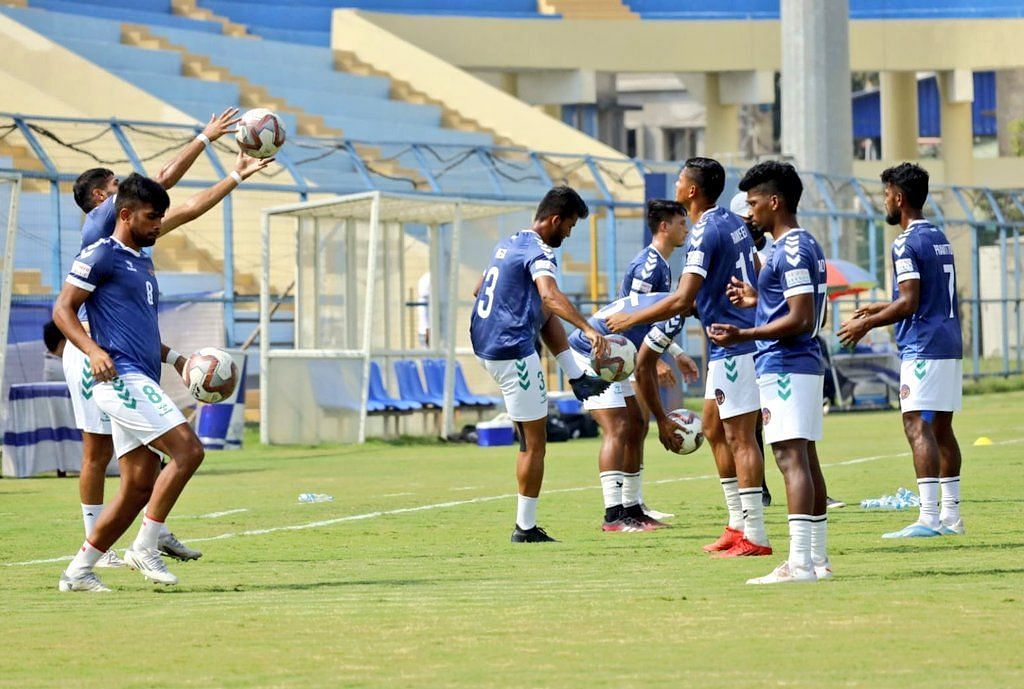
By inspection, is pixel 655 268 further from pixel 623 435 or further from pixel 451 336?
pixel 451 336

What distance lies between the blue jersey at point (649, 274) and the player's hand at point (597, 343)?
951 millimetres

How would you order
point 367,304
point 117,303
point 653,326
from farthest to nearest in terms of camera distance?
1. point 367,304
2. point 653,326
3. point 117,303

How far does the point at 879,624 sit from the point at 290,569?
3.93m

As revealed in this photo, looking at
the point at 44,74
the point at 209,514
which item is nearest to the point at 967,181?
the point at 44,74

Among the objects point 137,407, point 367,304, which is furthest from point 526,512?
point 367,304

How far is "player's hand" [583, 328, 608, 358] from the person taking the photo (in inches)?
Answer: 456

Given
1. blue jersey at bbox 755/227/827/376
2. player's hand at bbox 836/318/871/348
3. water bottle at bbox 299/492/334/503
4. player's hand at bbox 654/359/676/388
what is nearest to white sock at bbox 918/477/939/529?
player's hand at bbox 836/318/871/348

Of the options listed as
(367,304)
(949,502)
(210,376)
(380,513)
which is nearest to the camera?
(210,376)

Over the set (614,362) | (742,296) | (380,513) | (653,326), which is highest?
(742,296)

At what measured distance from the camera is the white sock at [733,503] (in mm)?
11102

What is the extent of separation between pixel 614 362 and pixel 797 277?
2.82 meters

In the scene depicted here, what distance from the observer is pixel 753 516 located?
1056 cm

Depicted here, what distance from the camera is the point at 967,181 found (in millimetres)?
62000

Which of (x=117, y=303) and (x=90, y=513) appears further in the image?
(x=90, y=513)
